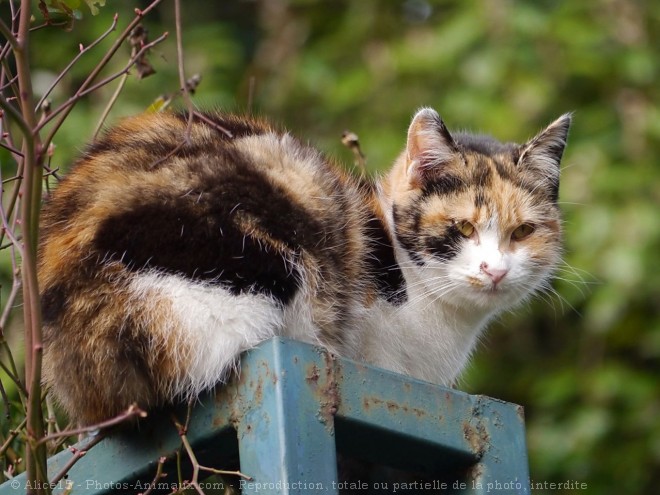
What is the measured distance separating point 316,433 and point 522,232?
1120 millimetres

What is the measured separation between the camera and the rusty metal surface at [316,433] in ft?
5.65

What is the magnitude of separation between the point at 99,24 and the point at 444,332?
2613 mm

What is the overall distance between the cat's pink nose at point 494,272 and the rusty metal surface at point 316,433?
542 millimetres

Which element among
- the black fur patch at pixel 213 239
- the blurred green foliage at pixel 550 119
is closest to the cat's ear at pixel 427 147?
the black fur patch at pixel 213 239

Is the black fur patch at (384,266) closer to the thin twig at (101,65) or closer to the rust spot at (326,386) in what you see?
the rust spot at (326,386)

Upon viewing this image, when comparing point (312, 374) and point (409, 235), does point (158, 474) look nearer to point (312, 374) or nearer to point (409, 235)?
point (312, 374)

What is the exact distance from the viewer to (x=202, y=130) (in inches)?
87.5

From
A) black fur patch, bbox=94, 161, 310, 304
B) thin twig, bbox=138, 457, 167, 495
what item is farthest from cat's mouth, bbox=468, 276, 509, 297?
thin twig, bbox=138, 457, 167, 495

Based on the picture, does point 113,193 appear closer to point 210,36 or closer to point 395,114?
point 395,114

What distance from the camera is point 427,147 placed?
2719mm

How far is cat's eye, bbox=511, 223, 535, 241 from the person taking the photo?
2.68 m

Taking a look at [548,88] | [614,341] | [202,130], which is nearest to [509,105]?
[548,88]

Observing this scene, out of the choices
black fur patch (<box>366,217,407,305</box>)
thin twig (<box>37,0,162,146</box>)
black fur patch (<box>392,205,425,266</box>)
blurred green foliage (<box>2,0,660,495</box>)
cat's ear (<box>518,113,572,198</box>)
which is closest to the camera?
thin twig (<box>37,0,162,146</box>)

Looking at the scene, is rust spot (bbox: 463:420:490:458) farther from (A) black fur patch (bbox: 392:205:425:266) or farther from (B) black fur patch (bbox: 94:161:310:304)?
(A) black fur patch (bbox: 392:205:425:266)
